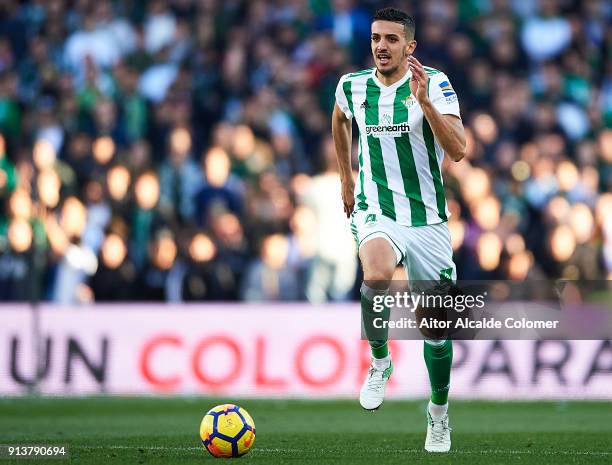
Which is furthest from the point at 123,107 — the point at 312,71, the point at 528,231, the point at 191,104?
the point at 528,231

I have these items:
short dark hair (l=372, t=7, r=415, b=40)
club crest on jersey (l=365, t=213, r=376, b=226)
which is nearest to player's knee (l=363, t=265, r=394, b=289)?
club crest on jersey (l=365, t=213, r=376, b=226)

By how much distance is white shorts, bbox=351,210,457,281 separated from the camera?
9094 mm

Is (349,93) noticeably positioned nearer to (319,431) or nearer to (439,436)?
(439,436)

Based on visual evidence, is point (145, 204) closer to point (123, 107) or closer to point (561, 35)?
point (123, 107)

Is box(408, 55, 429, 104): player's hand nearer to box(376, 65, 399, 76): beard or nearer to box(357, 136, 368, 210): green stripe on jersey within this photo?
box(376, 65, 399, 76): beard

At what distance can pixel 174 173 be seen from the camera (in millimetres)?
16797

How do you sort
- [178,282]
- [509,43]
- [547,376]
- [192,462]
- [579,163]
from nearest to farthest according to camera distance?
[192,462], [547,376], [178,282], [579,163], [509,43]

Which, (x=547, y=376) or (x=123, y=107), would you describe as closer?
(x=547, y=376)

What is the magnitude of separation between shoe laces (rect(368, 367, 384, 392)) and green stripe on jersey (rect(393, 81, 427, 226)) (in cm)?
102

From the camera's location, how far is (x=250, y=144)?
17.3m

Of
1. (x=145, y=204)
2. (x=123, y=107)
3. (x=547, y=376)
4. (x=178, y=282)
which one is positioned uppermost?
(x=123, y=107)

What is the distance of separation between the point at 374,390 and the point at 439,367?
0.51 meters

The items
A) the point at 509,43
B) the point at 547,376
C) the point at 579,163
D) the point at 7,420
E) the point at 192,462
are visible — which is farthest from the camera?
the point at 509,43

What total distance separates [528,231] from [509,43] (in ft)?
12.9
